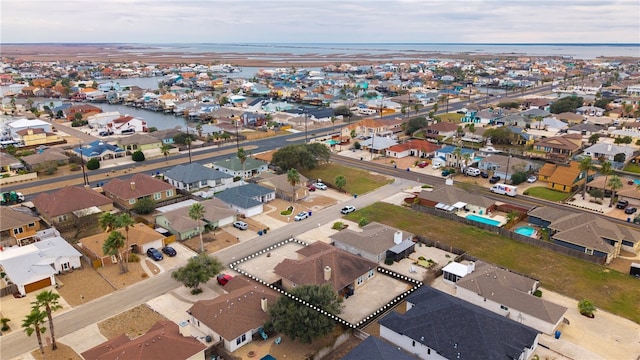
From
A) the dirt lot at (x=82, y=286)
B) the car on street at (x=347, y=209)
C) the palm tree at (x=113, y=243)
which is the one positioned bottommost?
the dirt lot at (x=82, y=286)

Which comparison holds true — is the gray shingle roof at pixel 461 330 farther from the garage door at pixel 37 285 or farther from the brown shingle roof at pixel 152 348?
the garage door at pixel 37 285

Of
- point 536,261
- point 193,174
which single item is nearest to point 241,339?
point 536,261

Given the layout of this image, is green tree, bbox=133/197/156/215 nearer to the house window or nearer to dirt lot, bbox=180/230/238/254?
dirt lot, bbox=180/230/238/254

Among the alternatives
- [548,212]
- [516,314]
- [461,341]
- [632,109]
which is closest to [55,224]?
[461,341]

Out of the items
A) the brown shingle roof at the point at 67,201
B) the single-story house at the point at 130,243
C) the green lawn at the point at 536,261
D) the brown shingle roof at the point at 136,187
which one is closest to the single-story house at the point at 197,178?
the brown shingle roof at the point at 136,187

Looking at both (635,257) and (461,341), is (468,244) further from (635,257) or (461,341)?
(461,341)

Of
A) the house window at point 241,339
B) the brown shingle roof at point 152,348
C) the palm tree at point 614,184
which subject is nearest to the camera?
the brown shingle roof at point 152,348

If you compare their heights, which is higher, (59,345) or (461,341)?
(461,341)
